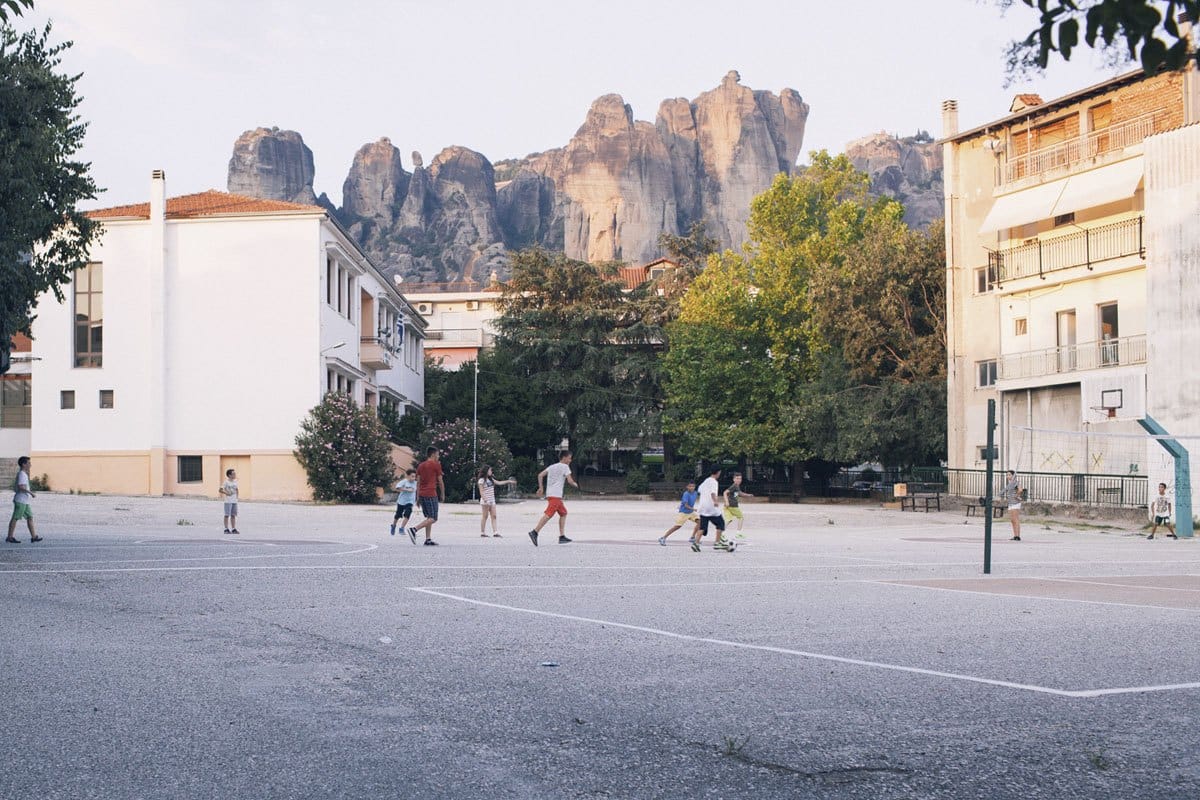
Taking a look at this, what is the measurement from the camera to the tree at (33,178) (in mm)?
18562

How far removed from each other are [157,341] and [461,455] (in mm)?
13138

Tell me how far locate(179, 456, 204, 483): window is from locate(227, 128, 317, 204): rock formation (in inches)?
5263

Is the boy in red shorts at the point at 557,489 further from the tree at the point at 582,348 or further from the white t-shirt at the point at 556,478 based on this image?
the tree at the point at 582,348

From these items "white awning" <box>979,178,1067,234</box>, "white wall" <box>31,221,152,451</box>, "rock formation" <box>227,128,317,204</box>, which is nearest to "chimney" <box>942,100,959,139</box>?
"white awning" <box>979,178,1067,234</box>

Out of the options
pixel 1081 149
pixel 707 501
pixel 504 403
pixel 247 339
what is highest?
pixel 1081 149

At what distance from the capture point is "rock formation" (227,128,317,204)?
181 metres

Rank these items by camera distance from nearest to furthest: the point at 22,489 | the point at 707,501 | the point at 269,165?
the point at 707,501
the point at 22,489
the point at 269,165

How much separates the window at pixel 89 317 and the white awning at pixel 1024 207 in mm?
35202

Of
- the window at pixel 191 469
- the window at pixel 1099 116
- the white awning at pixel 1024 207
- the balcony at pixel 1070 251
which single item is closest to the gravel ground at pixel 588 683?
the balcony at pixel 1070 251

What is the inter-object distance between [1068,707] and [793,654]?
2423 millimetres

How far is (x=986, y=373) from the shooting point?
46.1 metres

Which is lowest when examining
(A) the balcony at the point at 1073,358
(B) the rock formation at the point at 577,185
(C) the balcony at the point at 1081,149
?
(A) the balcony at the point at 1073,358

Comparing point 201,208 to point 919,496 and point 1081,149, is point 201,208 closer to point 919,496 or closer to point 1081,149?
point 919,496

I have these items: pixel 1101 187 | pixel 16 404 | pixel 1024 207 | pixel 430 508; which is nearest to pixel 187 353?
pixel 16 404
